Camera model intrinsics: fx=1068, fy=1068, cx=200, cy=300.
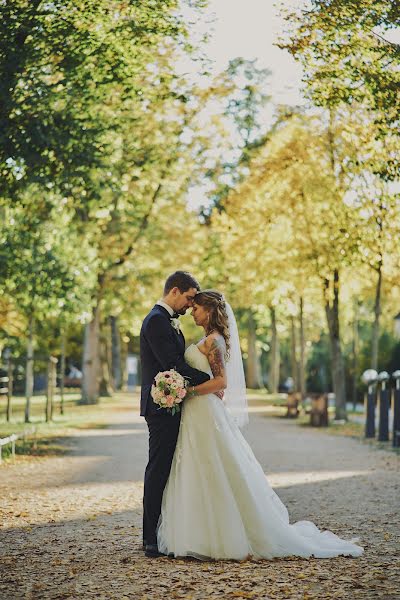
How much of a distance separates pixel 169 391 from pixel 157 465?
2.34 feet

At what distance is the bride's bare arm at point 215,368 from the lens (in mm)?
9133

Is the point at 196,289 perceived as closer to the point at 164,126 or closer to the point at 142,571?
the point at 142,571

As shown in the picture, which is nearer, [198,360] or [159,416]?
[159,416]

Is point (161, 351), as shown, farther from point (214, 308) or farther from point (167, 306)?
point (214, 308)

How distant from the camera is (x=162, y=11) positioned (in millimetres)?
17750

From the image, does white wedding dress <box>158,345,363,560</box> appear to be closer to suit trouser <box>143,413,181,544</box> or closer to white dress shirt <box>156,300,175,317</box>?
suit trouser <box>143,413,181,544</box>

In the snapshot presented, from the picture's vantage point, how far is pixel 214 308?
9.25 metres

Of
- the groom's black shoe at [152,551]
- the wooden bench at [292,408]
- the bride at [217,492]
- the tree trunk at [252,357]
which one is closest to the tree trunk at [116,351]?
the tree trunk at [252,357]

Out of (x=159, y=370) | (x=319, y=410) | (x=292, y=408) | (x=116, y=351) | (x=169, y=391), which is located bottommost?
(x=292, y=408)

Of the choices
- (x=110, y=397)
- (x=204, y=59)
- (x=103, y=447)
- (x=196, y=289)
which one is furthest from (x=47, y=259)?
(x=110, y=397)

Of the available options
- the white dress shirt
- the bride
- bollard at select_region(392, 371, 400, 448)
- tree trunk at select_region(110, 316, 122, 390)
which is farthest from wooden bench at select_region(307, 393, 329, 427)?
tree trunk at select_region(110, 316, 122, 390)

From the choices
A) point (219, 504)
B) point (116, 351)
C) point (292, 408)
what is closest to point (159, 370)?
point (219, 504)

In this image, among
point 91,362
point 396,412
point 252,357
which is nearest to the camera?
point 396,412

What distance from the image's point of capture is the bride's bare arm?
9133 mm
